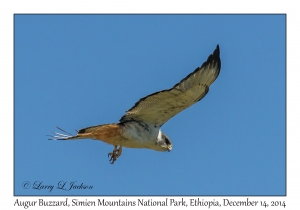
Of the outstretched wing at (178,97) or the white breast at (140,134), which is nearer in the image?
the outstretched wing at (178,97)

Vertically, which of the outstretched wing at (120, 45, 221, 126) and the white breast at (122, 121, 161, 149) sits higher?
the outstretched wing at (120, 45, 221, 126)

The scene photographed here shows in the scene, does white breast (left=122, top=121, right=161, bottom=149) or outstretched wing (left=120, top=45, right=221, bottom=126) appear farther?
white breast (left=122, top=121, right=161, bottom=149)

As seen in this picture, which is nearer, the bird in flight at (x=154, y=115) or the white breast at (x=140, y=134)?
the bird in flight at (x=154, y=115)

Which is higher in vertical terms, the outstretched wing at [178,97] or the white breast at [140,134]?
the outstretched wing at [178,97]

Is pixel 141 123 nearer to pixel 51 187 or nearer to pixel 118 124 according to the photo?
pixel 118 124

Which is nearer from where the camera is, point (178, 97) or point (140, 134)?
point (178, 97)
